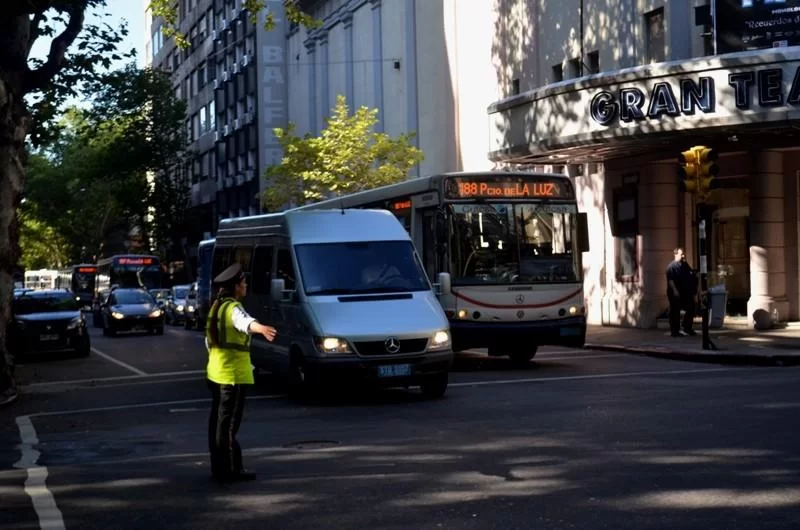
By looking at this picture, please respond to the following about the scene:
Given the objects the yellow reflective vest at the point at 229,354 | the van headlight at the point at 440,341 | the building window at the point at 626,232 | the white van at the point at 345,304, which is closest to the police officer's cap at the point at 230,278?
the yellow reflective vest at the point at 229,354

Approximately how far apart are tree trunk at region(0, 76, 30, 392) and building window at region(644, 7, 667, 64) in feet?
47.4

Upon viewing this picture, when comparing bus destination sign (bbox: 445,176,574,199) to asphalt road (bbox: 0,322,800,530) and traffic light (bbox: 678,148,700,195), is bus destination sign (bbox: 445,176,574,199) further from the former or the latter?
asphalt road (bbox: 0,322,800,530)

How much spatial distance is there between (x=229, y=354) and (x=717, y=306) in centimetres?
2017

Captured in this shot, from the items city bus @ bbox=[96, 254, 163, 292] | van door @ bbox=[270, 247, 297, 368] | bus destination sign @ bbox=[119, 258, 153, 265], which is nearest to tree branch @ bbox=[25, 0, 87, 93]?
van door @ bbox=[270, 247, 297, 368]

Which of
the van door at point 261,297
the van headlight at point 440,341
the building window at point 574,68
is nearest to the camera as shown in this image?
the van headlight at point 440,341

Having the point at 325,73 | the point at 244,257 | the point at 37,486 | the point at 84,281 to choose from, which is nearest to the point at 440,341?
the point at 244,257

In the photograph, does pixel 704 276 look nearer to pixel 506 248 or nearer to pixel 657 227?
pixel 506 248

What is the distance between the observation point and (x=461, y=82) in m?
44.4

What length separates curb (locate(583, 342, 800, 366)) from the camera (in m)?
21.1

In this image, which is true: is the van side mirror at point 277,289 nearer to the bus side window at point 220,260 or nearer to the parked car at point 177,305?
the bus side window at point 220,260

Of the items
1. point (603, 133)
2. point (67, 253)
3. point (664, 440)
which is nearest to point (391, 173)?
point (603, 133)

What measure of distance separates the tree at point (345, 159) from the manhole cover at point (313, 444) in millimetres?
32414

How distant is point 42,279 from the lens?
323 feet

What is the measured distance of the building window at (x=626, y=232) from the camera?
105 ft
